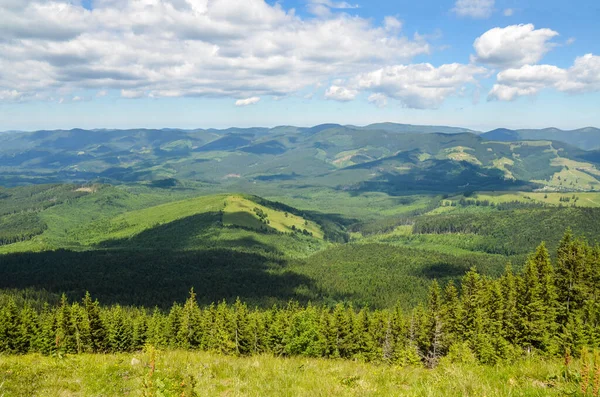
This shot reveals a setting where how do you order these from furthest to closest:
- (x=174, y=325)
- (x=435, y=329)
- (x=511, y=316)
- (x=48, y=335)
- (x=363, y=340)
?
(x=174, y=325) → (x=48, y=335) → (x=363, y=340) → (x=435, y=329) → (x=511, y=316)

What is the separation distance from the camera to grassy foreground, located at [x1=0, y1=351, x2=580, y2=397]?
997 cm

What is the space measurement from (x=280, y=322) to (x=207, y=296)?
11819 centimetres

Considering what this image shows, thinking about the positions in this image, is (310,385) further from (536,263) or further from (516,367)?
(536,263)

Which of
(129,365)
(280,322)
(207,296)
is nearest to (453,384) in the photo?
(129,365)

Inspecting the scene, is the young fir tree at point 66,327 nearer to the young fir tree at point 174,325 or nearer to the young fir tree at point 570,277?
the young fir tree at point 174,325

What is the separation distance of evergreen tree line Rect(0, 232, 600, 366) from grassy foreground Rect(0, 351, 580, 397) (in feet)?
57.9

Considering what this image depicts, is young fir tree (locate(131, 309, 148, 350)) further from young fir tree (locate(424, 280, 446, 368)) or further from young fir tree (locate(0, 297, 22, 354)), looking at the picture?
young fir tree (locate(424, 280, 446, 368))

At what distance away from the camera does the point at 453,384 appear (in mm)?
10477

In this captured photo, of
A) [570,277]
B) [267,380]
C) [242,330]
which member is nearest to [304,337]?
[242,330]

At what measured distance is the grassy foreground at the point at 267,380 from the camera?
997cm

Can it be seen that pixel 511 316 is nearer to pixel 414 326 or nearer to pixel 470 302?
pixel 470 302

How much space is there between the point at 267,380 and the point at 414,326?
5601cm

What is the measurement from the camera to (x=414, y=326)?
207ft

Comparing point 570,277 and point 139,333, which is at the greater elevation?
point 570,277
